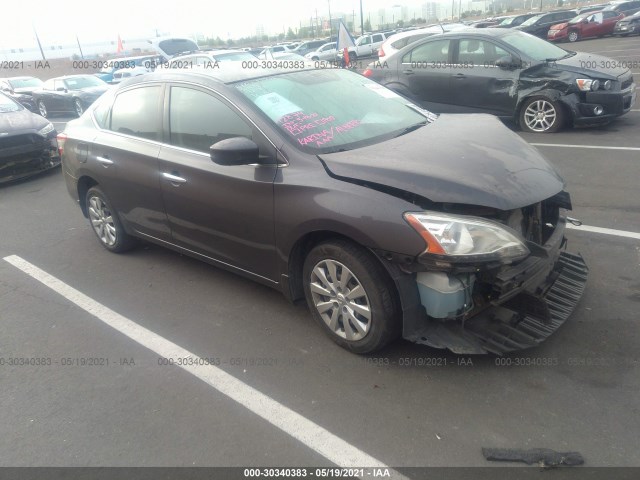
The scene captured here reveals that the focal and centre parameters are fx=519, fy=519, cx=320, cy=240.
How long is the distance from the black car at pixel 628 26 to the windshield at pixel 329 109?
24790 mm

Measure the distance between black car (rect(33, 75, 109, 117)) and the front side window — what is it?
13.9 meters

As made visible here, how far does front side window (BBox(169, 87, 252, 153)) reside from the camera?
3631 millimetres

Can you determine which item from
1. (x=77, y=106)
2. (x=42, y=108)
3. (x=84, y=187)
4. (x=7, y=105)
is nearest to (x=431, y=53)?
(x=84, y=187)

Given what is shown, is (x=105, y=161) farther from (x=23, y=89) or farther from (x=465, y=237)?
(x=23, y=89)

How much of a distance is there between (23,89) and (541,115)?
17.6 meters

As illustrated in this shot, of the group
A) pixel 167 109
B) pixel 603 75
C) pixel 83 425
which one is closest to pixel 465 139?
pixel 167 109

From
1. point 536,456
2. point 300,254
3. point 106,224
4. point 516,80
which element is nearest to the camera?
point 536,456

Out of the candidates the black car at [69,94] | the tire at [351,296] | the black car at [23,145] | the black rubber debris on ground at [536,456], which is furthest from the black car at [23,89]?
the black rubber debris on ground at [536,456]

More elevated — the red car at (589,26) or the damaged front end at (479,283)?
the damaged front end at (479,283)

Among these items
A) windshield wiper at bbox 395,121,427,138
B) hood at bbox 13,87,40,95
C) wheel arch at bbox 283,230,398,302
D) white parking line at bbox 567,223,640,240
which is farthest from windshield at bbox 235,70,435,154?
hood at bbox 13,87,40,95

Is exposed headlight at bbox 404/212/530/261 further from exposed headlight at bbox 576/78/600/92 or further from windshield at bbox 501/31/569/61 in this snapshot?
windshield at bbox 501/31/569/61

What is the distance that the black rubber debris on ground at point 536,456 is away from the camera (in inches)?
94.3

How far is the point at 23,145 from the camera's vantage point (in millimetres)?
8414

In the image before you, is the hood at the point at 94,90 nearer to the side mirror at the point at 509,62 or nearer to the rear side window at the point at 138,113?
the side mirror at the point at 509,62
